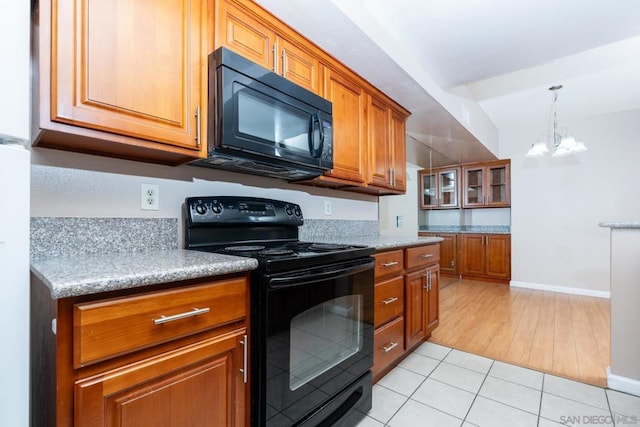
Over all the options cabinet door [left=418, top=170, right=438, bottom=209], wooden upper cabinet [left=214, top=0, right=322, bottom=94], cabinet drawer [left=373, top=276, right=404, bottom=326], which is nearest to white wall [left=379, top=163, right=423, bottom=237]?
cabinet door [left=418, top=170, right=438, bottom=209]

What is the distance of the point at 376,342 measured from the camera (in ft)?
5.82

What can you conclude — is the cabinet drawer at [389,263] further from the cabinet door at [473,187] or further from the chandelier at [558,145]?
the cabinet door at [473,187]

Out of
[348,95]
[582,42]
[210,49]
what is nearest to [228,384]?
[210,49]

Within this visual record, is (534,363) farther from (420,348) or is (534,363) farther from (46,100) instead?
(46,100)

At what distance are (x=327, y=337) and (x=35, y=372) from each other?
3.31ft

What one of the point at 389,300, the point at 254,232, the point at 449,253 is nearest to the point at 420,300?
the point at 389,300

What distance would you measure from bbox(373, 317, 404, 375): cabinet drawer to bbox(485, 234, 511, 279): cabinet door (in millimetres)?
3533

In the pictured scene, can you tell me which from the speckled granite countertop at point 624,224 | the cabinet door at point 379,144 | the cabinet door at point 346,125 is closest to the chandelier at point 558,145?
the speckled granite countertop at point 624,224

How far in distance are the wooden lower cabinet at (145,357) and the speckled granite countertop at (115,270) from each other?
0.04m

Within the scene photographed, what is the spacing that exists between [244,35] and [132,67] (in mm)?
551

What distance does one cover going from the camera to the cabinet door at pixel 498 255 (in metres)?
4.73

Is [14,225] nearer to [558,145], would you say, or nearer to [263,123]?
[263,123]

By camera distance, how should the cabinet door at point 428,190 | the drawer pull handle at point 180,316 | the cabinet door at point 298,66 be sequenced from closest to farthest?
1. the drawer pull handle at point 180,316
2. the cabinet door at point 298,66
3. the cabinet door at point 428,190

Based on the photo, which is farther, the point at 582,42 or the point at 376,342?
the point at 582,42
